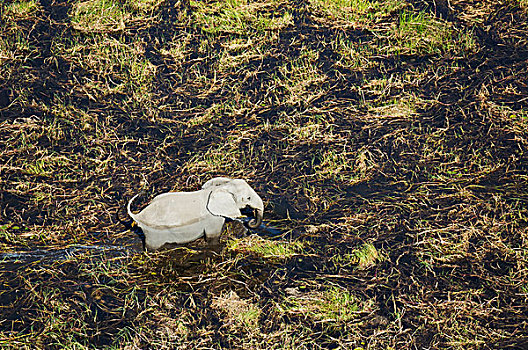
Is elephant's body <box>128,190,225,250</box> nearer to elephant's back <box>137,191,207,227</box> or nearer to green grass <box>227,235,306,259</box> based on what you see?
elephant's back <box>137,191,207,227</box>

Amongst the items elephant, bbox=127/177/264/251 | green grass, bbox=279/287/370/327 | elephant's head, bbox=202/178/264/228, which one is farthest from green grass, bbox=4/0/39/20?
green grass, bbox=279/287/370/327

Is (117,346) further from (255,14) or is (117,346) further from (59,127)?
(255,14)

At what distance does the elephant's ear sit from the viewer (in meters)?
4.46

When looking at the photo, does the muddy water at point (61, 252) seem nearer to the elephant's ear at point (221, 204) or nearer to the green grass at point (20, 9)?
the elephant's ear at point (221, 204)

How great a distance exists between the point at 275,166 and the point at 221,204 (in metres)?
1.11

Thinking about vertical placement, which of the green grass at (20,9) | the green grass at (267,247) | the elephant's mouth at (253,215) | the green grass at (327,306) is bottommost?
the green grass at (327,306)

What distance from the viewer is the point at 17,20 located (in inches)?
278

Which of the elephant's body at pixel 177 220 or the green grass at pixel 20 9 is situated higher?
the green grass at pixel 20 9

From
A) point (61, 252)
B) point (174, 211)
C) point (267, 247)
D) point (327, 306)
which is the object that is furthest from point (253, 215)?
point (61, 252)

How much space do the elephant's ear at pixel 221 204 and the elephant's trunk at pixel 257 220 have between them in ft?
0.81

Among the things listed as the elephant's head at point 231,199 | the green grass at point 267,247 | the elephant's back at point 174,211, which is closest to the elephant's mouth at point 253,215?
the elephant's head at point 231,199

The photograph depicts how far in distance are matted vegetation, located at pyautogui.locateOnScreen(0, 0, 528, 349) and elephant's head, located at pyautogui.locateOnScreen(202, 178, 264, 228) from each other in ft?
1.08

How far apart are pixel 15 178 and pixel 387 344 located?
343 cm

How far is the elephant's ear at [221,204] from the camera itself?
4461 mm
